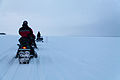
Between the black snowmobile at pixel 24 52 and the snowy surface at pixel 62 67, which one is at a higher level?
the black snowmobile at pixel 24 52

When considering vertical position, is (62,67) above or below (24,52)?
below

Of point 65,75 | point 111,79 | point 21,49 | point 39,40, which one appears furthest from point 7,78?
point 39,40

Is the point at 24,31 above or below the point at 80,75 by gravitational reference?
above

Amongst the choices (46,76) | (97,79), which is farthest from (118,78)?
(46,76)

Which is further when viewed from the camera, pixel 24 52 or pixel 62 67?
pixel 24 52

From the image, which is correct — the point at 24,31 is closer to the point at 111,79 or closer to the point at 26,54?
the point at 26,54

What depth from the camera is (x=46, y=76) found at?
5.26m

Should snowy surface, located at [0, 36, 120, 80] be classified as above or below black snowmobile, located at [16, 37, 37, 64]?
below

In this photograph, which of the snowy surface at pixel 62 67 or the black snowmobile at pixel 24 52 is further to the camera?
the black snowmobile at pixel 24 52

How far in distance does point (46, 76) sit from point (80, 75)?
1.24 metres

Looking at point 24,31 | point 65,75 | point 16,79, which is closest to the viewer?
point 16,79

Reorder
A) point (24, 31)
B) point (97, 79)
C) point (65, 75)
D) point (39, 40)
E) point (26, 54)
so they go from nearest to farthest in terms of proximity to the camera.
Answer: point (97, 79) → point (65, 75) → point (26, 54) → point (24, 31) → point (39, 40)

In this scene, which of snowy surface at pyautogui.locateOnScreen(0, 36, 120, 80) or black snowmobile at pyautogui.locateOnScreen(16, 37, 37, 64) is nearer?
snowy surface at pyautogui.locateOnScreen(0, 36, 120, 80)

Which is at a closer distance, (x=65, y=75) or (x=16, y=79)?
(x=16, y=79)
